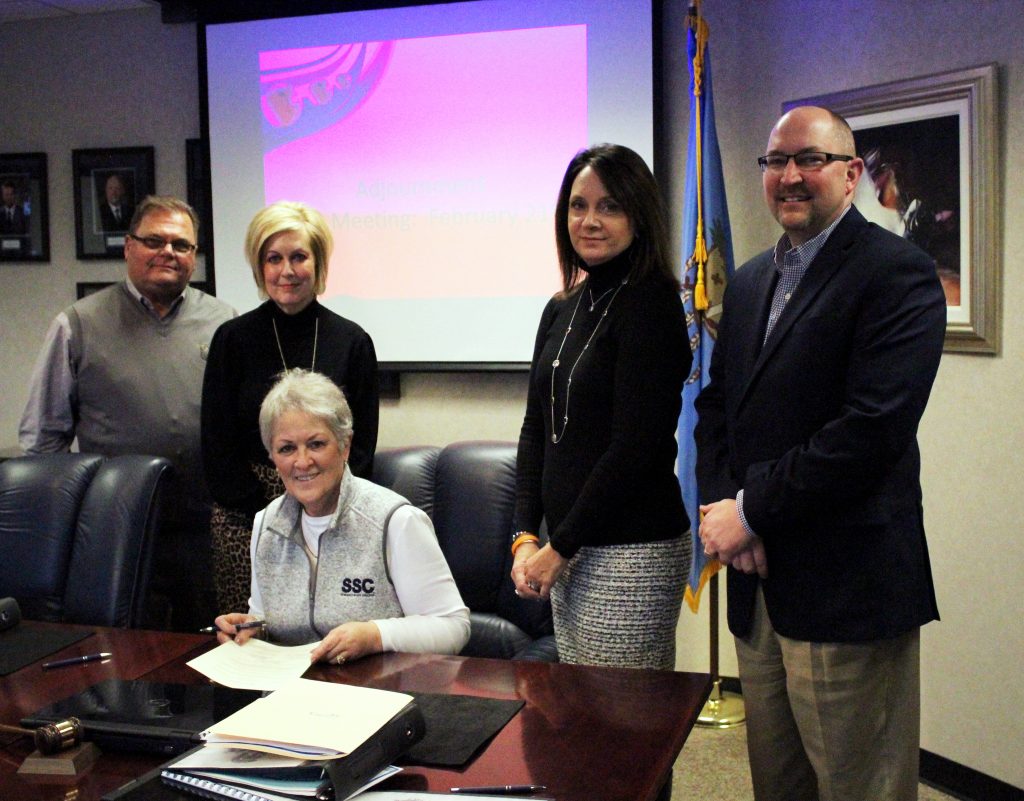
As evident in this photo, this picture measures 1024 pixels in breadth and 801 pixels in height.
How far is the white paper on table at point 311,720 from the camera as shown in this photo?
4.32 ft

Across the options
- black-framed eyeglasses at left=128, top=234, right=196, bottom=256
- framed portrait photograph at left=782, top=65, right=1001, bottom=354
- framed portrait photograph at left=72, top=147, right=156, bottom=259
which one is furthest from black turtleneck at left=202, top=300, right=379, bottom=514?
framed portrait photograph at left=72, top=147, right=156, bottom=259

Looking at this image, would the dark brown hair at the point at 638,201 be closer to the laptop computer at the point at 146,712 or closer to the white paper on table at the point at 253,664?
the white paper on table at the point at 253,664

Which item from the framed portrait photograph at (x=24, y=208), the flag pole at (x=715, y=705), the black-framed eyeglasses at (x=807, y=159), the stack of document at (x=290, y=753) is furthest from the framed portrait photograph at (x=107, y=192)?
the stack of document at (x=290, y=753)

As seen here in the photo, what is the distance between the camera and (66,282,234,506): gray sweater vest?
120 inches

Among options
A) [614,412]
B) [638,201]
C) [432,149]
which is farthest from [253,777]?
[432,149]

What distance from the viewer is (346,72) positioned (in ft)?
12.7

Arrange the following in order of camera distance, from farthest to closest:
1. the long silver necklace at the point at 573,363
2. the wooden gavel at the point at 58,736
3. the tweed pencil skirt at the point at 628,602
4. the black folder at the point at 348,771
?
1. the long silver necklace at the point at 573,363
2. the tweed pencil skirt at the point at 628,602
3. the wooden gavel at the point at 58,736
4. the black folder at the point at 348,771

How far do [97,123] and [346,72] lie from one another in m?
1.19

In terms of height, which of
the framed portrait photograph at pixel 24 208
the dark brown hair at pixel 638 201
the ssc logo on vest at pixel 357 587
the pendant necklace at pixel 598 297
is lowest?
the ssc logo on vest at pixel 357 587

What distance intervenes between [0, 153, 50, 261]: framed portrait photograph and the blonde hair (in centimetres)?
216

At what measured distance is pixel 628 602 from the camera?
1948 millimetres

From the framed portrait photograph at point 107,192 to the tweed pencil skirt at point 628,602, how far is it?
3039mm

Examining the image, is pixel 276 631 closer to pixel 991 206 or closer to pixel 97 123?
pixel 991 206

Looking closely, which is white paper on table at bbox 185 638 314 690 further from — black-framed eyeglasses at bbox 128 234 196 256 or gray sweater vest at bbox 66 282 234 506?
black-framed eyeglasses at bbox 128 234 196 256
